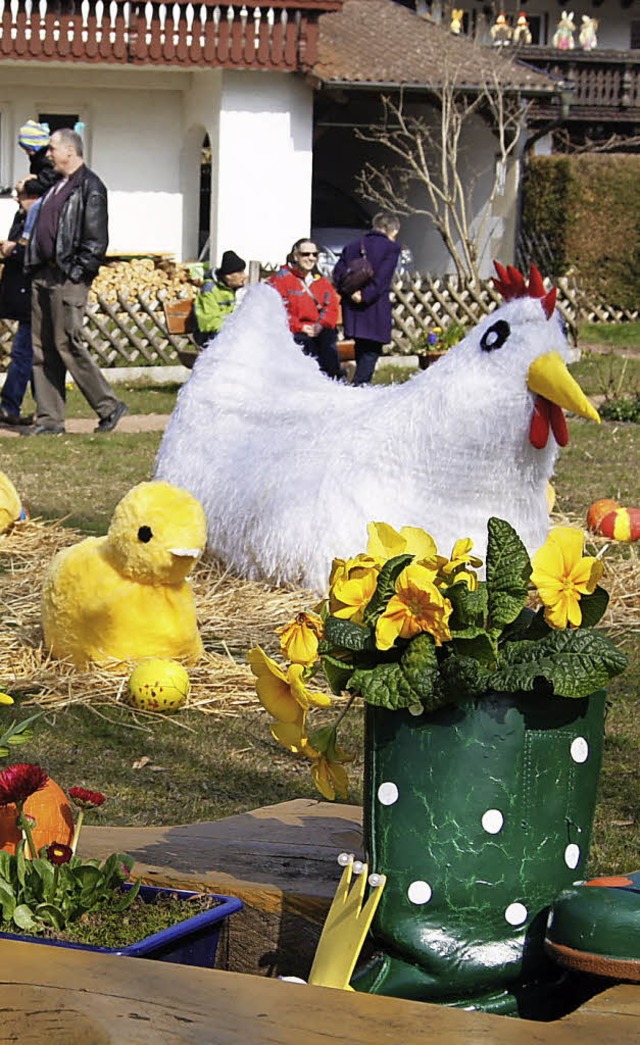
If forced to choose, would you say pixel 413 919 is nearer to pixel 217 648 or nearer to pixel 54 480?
pixel 217 648

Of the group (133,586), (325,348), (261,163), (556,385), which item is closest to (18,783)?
(133,586)

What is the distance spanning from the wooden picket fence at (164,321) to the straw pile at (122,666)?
326 inches

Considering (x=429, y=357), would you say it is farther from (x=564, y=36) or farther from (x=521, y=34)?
(x=521, y=34)

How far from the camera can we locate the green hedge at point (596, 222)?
22516 mm

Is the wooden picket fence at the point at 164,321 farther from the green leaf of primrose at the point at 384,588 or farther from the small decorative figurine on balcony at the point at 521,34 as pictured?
Result: the green leaf of primrose at the point at 384,588

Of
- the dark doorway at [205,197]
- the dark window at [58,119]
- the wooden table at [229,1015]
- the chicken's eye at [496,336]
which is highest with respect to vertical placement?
the dark window at [58,119]

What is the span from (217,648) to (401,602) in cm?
392

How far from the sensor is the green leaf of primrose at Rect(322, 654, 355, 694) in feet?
7.06

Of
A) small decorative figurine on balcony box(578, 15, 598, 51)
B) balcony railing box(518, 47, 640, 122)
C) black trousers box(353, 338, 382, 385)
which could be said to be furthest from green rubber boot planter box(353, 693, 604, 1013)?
small decorative figurine on balcony box(578, 15, 598, 51)

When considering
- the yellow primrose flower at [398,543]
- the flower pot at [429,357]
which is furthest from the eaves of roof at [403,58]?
the yellow primrose flower at [398,543]

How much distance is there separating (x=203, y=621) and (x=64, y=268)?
5.17 m

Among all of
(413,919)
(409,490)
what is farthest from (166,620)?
(413,919)

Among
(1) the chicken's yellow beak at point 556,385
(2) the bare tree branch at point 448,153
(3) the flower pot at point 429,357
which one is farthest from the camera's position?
(2) the bare tree branch at point 448,153

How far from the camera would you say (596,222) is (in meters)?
22.9
